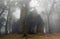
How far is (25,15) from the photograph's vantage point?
276cm

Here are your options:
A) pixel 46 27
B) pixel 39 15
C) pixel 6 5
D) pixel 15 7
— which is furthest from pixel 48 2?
pixel 6 5

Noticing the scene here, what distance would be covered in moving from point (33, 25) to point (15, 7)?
54cm

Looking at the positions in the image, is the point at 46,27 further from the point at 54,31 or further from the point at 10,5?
the point at 10,5

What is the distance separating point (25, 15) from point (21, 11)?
0.12m

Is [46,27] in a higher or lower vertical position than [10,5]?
lower

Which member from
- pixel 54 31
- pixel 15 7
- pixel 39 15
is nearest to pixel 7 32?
pixel 15 7

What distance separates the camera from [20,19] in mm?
2754

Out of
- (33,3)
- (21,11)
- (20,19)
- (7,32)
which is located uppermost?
(33,3)

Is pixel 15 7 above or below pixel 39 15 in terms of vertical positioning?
above

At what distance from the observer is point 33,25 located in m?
2.74

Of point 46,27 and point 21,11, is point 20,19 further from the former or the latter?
point 46,27

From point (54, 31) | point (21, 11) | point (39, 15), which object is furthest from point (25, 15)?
point (54, 31)

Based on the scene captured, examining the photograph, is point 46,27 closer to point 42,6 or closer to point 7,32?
point 42,6

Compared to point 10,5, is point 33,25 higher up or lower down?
lower down
